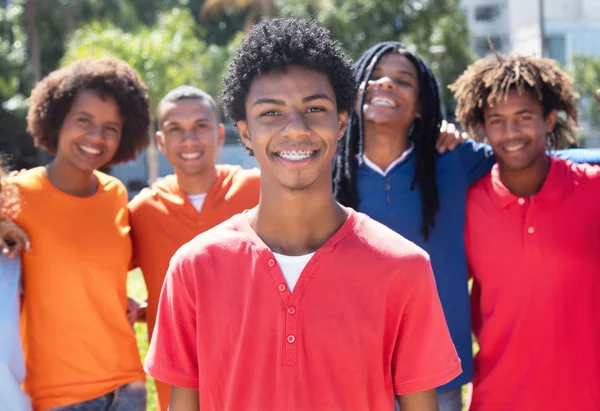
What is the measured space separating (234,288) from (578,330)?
1.74 m

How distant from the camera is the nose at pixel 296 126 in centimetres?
218

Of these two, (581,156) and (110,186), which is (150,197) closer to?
(110,186)

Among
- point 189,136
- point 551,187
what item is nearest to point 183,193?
point 189,136

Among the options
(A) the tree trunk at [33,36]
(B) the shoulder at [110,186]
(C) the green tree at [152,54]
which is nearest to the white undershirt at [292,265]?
(B) the shoulder at [110,186]

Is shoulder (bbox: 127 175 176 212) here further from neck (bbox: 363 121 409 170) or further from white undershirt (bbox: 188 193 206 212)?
neck (bbox: 363 121 409 170)

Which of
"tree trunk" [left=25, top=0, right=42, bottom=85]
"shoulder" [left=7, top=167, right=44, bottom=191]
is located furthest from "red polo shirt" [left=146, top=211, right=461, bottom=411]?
"tree trunk" [left=25, top=0, right=42, bottom=85]

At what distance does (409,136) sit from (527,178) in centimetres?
66

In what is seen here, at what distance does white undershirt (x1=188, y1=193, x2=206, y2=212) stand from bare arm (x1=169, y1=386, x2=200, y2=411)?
1586 mm

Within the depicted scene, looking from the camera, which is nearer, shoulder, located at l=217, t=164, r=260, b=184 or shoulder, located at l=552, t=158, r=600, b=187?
shoulder, located at l=552, t=158, r=600, b=187

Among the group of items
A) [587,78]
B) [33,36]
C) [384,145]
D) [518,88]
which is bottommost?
Answer: [384,145]

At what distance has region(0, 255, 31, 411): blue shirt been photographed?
297 cm

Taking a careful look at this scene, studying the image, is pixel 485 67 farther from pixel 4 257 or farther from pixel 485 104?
pixel 4 257

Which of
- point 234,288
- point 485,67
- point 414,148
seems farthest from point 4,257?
point 485,67

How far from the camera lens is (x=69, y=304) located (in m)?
3.29
